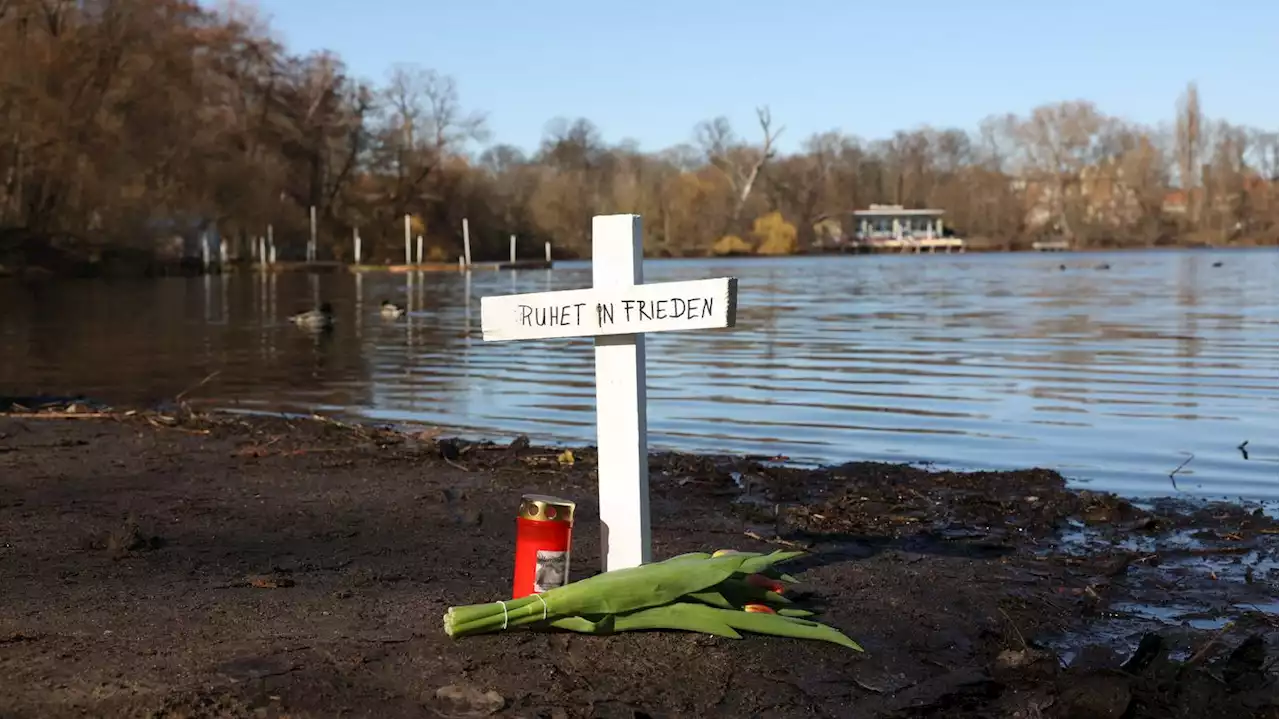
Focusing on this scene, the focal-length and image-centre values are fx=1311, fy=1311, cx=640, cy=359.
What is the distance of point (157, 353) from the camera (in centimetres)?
2286

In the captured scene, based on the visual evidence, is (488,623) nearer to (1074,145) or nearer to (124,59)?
(124,59)

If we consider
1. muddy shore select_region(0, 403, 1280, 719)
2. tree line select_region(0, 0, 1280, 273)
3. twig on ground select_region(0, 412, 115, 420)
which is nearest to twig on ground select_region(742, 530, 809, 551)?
muddy shore select_region(0, 403, 1280, 719)

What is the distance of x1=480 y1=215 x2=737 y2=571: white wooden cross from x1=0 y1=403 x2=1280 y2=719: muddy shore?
647mm

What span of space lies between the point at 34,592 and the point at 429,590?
161 cm

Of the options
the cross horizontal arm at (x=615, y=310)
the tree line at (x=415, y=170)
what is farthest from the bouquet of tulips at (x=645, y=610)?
the tree line at (x=415, y=170)

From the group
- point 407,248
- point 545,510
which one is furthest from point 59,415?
A: point 407,248

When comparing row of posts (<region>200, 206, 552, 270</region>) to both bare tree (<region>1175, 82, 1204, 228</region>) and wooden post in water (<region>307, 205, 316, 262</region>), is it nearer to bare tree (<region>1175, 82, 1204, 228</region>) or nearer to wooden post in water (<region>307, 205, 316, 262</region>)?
wooden post in water (<region>307, 205, 316, 262</region>)

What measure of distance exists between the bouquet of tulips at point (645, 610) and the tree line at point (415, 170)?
61.6m

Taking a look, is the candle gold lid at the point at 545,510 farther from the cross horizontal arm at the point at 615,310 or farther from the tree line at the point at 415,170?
the tree line at the point at 415,170

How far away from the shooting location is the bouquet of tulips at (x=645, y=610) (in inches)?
186

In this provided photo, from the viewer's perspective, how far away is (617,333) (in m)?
5.31

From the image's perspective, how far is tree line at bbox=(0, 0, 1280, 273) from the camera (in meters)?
62.8

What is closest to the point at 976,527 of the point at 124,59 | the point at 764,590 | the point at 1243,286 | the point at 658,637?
the point at 764,590

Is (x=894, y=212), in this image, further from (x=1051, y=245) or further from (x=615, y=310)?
(x=615, y=310)
